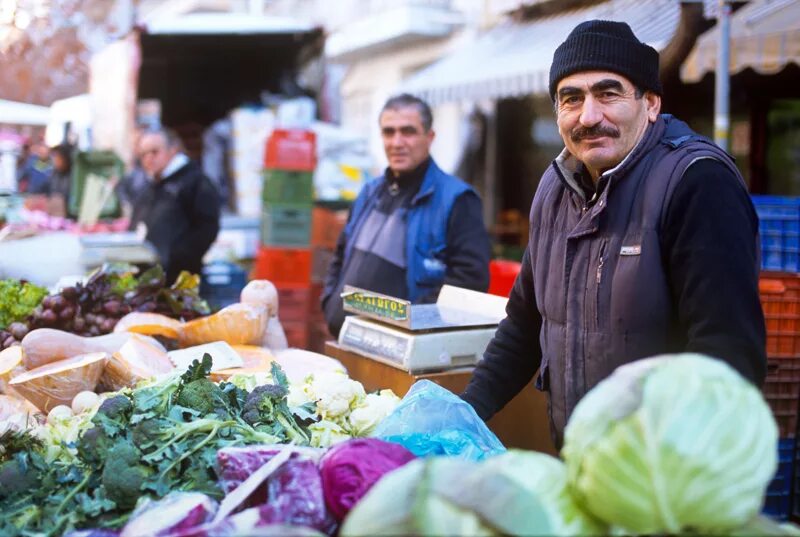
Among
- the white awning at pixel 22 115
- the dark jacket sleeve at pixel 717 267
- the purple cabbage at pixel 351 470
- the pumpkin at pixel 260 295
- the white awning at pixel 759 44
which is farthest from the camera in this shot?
the white awning at pixel 22 115

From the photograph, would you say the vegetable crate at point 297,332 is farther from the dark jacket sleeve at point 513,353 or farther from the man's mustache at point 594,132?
the man's mustache at point 594,132

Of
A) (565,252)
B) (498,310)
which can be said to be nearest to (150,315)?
(498,310)

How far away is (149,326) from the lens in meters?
4.04

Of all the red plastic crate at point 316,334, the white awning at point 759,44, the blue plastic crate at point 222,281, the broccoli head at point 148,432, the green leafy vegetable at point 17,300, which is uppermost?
the white awning at point 759,44

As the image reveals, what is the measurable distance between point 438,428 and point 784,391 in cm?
269

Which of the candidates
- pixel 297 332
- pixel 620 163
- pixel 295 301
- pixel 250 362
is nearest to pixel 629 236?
pixel 620 163

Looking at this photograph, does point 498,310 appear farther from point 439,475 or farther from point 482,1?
point 482,1

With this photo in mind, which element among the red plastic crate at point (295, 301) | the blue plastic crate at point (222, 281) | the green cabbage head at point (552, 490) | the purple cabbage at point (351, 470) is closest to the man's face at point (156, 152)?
the blue plastic crate at point (222, 281)

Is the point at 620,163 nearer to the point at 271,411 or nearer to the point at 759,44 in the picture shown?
the point at 271,411

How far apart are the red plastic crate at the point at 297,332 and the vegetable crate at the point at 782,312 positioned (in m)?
4.08

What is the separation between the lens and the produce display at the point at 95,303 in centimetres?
418

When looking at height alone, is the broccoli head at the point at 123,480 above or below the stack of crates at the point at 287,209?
below

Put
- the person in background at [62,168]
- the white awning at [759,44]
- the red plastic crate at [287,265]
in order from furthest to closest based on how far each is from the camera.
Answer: the person in background at [62,168], the red plastic crate at [287,265], the white awning at [759,44]

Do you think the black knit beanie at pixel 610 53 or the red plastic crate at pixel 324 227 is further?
the red plastic crate at pixel 324 227
